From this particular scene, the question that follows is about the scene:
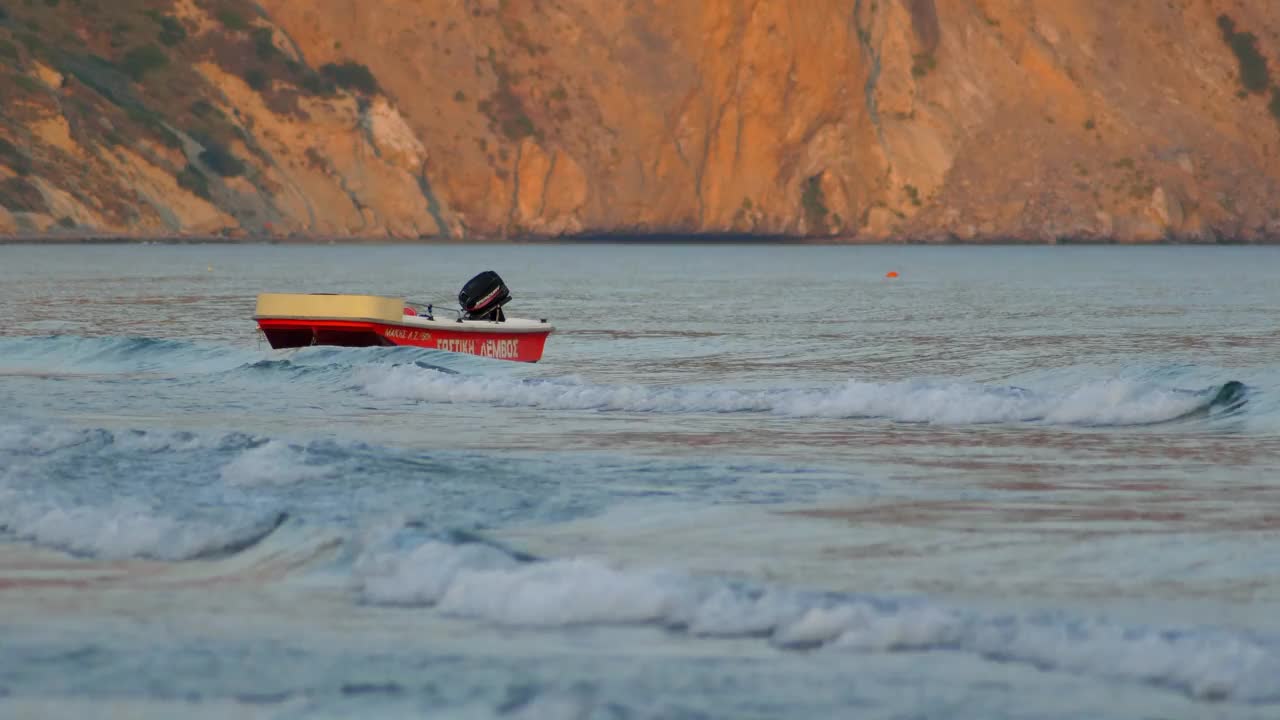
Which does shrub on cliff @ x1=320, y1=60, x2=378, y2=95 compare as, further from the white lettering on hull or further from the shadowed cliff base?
the white lettering on hull

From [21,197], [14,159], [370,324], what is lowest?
[21,197]

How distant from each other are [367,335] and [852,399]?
25.2ft

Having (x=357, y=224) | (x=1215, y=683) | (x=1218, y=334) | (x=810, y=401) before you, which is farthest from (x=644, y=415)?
(x=357, y=224)

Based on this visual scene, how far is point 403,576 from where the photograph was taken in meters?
8.62

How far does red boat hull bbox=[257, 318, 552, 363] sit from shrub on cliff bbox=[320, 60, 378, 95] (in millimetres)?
104544

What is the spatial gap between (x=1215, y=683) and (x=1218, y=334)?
27.0m

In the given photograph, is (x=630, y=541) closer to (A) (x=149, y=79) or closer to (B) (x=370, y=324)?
(B) (x=370, y=324)

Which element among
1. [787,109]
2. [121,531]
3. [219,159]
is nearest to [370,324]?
[121,531]

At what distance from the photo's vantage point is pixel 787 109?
138 metres

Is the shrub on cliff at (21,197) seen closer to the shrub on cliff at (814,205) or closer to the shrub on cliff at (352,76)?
the shrub on cliff at (352,76)

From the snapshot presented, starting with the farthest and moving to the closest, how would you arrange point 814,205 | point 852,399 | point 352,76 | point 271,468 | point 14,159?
point 814,205 → point 352,76 → point 14,159 → point 852,399 → point 271,468

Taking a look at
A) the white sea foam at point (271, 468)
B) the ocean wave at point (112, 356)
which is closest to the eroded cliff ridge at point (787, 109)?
the ocean wave at point (112, 356)

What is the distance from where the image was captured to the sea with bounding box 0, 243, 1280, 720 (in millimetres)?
6816

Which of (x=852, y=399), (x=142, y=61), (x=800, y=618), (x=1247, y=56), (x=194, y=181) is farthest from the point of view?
(x=1247, y=56)
